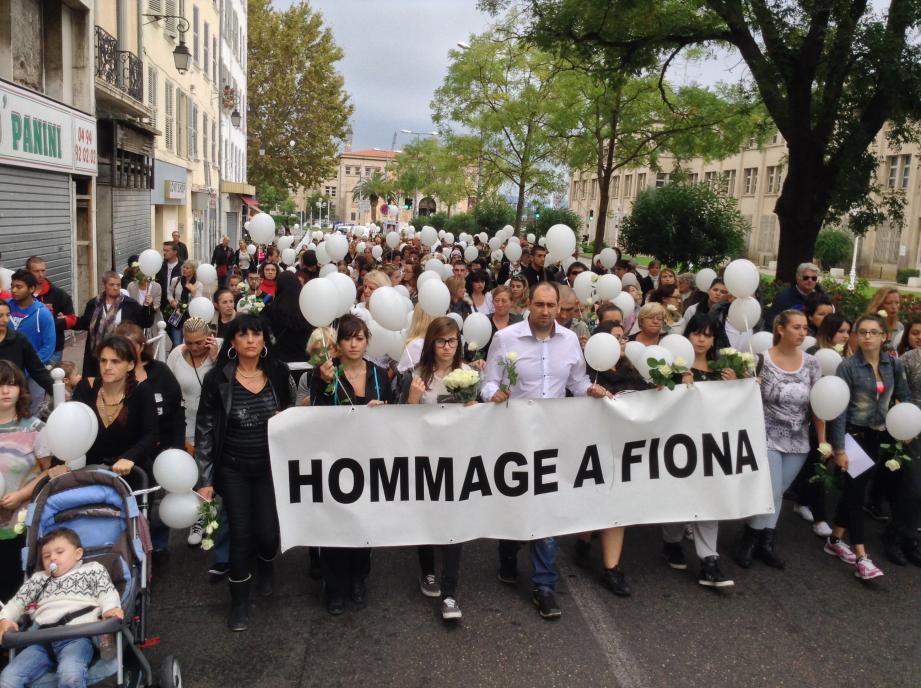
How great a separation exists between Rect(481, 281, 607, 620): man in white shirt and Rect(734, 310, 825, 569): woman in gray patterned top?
1334 millimetres

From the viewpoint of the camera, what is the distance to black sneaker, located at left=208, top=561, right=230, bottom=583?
16.9 feet

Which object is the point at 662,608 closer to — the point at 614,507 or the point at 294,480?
the point at 614,507

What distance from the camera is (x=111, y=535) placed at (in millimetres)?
3842

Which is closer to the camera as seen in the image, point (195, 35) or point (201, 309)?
point (201, 309)

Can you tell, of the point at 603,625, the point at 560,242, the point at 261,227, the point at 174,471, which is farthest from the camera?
the point at 261,227

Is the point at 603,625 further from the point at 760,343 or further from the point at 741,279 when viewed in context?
the point at 741,279

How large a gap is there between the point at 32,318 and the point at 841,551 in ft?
21.4

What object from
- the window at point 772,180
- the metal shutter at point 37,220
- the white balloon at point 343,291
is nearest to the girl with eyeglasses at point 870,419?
the white balloon at point 343,291

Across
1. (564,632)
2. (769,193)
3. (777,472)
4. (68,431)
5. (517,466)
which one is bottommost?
(564,632)

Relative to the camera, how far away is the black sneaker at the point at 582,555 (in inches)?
221

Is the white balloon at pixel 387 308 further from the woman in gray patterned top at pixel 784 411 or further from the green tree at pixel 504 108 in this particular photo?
the green tree at pixel 504 108

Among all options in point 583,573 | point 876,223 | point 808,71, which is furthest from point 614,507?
point 876,223

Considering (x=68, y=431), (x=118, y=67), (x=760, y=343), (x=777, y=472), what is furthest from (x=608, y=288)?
(x=118, y=67)

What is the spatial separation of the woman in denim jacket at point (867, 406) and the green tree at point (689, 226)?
12.1 metres
